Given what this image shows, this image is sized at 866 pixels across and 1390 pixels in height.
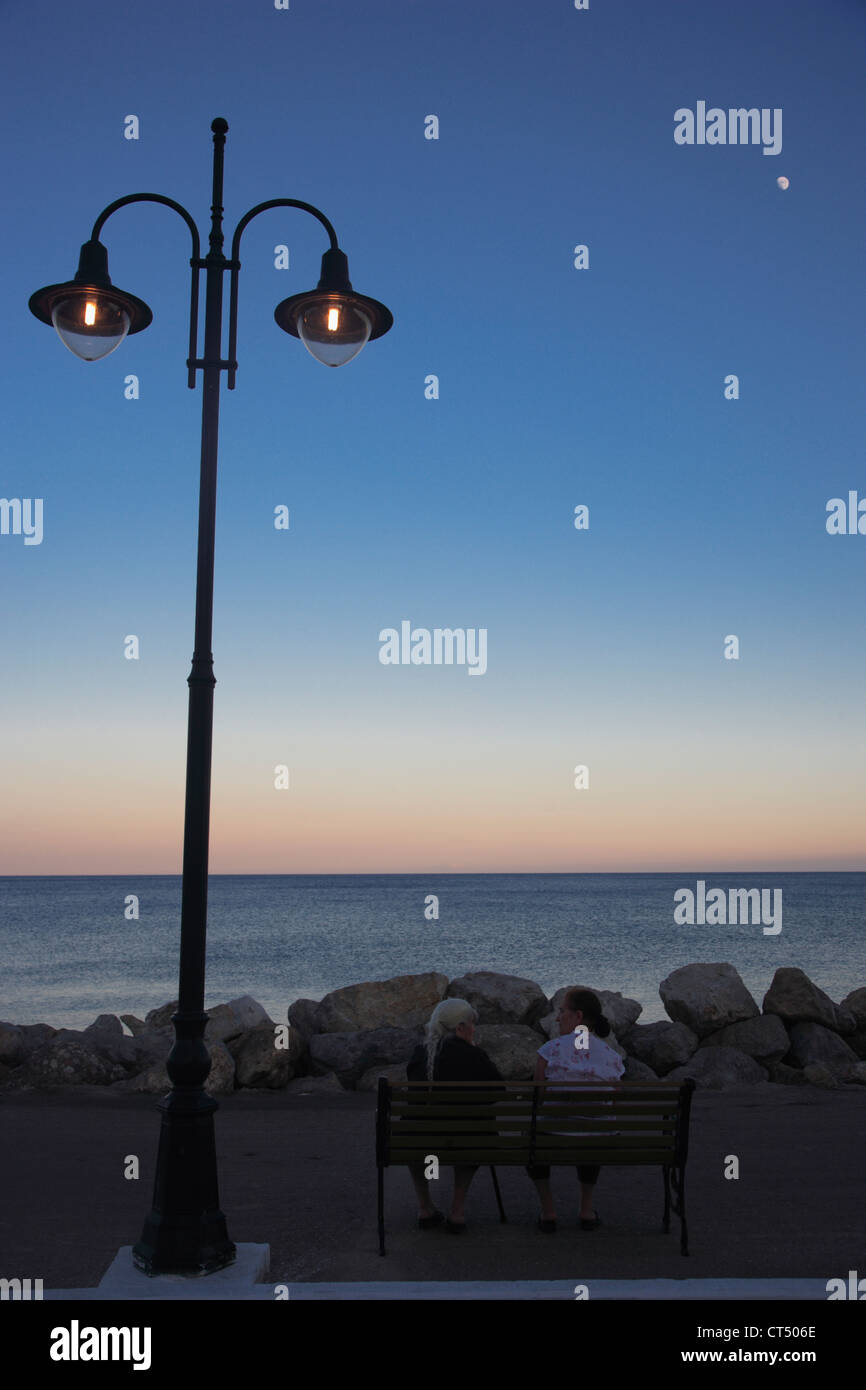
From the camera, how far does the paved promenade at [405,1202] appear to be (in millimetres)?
6059

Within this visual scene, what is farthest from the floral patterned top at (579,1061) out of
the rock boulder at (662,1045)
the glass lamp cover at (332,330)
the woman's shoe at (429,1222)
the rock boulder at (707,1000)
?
the rock boulder at (707,1000)

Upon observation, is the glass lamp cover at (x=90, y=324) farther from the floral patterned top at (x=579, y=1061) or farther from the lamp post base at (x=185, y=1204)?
the floral patterned top at (x=579, y=1061)

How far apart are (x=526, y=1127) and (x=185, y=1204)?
2.09 meters

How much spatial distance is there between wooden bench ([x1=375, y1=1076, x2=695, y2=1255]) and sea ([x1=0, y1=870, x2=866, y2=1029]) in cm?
1744

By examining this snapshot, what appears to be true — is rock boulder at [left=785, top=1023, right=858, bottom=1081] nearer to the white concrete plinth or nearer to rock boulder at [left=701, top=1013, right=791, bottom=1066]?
rock boulder at [left=701, top=1013, right=791, bottom=1066]

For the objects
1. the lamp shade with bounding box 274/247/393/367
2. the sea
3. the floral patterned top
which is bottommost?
the sea

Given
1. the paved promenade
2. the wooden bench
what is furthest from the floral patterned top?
the paved promenade

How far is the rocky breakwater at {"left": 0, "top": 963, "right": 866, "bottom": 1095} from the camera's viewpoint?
12219 millimetres

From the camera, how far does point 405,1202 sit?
7461 millimetres

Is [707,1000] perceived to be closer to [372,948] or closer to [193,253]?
[193,253]

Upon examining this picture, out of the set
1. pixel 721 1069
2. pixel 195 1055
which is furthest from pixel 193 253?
pixel 721 1069

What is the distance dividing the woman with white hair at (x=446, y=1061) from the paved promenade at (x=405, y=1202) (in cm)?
22

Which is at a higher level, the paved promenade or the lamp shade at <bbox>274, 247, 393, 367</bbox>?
the lamp shade at <bbox>274, 247, 393, 367</bbox>
